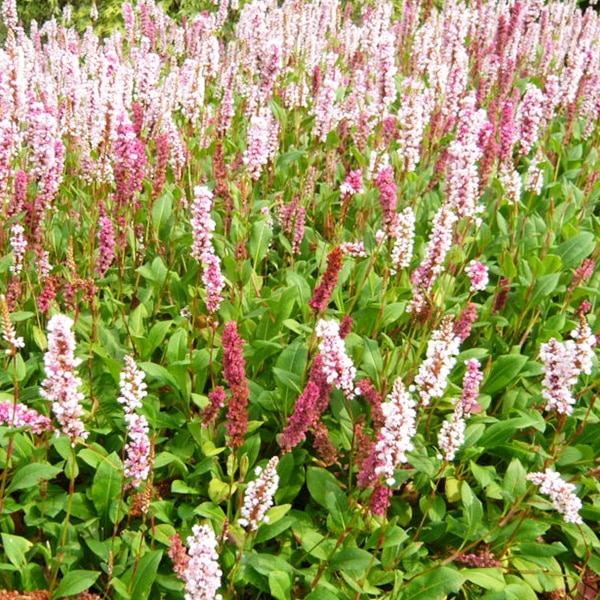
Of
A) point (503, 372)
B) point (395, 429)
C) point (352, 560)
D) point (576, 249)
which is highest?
point (395, 429)

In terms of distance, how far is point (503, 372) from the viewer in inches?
148

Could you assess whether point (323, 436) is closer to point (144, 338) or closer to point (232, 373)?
point (232, 373)

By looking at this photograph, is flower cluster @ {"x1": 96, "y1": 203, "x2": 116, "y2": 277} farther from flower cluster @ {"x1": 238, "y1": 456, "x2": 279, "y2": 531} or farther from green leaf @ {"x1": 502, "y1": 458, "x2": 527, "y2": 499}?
green leaf @ {"x1": 502, "y1": 458, "x2": 527, "y2": 499}

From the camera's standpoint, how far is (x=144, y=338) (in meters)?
3.62

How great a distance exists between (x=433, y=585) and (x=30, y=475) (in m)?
1.70

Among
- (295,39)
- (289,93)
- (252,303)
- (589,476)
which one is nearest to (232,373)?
(252,303)

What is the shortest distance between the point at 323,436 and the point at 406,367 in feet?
3.12

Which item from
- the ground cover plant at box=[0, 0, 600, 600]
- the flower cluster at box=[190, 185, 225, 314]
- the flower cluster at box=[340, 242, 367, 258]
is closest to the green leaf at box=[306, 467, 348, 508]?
the ground cover plant at box=[0, 0, 600, 600]

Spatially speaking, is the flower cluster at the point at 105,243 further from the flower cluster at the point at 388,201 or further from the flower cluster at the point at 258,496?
the flower cluster at the point at 258,496

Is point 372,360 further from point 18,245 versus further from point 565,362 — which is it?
point 18,245

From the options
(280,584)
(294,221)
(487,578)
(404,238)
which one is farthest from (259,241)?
(487,578)

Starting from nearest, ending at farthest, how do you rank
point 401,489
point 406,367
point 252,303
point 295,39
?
point 401,489 → point 406,367 → point 252,303 → point 295,39

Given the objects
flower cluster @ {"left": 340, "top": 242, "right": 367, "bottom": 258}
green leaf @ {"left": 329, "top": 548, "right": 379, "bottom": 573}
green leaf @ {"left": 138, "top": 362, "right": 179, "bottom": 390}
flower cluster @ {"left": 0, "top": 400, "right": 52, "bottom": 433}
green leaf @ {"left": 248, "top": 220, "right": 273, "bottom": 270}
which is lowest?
green leaf @ {"left": 329, "top": 548, "right": 379, "bottom": 573}

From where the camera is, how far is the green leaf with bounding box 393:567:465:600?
2.84 metres
